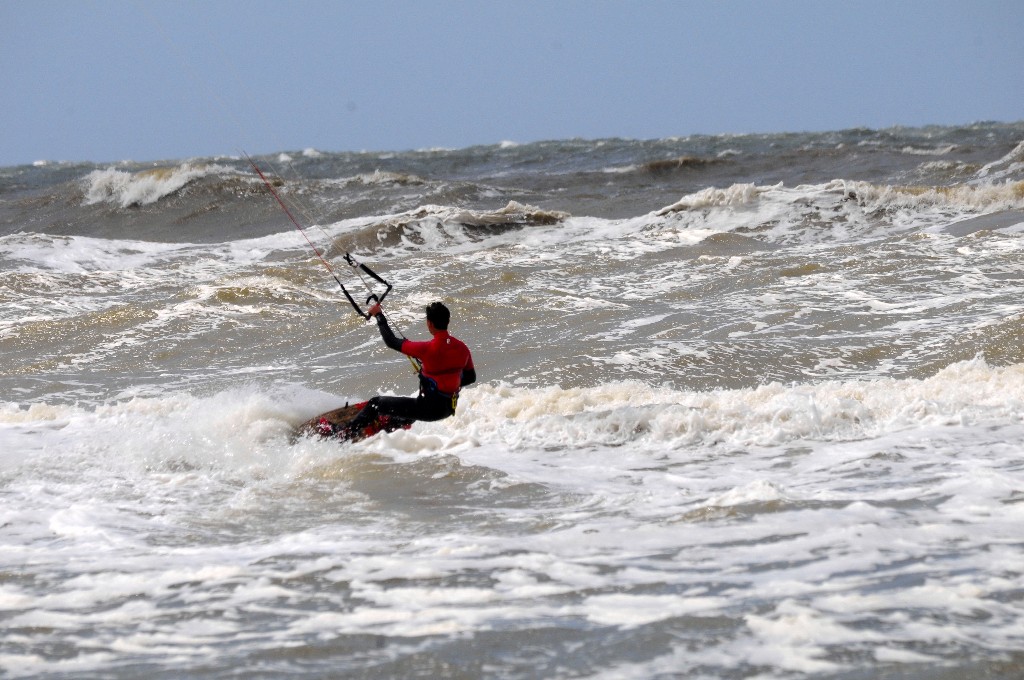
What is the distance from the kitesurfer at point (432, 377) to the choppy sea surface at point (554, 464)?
0.20 m

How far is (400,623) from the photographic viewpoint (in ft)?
13.2

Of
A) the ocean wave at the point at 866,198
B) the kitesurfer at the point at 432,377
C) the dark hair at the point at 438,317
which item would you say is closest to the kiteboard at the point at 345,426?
the kitesurfer at the point at 432,377

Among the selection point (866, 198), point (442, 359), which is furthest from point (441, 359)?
point (866, 198)

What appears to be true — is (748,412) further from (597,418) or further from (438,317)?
(438,317)

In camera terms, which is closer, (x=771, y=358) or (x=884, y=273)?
(x=771, y=358)

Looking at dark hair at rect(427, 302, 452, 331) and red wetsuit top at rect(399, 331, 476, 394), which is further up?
dark hair at rect(427, 302, 452, 331)

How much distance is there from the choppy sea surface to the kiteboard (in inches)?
4.5

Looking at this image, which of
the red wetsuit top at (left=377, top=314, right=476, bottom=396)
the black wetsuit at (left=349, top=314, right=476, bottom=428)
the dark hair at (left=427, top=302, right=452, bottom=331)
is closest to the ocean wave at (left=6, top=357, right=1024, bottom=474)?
the black wetsuit at (left=349, top=314, right=476, bottom=428)

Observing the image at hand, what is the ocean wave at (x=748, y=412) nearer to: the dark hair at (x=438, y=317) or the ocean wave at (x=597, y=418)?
the ocean wave at (x=597, y=418)

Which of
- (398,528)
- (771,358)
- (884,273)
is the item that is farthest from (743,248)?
(398,528)

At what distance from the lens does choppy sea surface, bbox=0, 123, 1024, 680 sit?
3.86m

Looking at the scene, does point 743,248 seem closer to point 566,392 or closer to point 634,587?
point 566,392

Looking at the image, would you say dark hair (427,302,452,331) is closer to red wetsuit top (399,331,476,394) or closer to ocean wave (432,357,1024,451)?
red wetsuit top (399,331,476,394)

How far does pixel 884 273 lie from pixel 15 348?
32.4 ft
